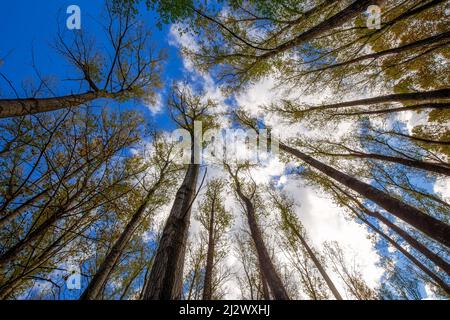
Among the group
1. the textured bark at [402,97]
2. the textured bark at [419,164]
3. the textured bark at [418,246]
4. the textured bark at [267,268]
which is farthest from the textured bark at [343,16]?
the textured bark at [418,246]

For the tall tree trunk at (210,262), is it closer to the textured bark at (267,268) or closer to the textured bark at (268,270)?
the textured bark at (267,268)

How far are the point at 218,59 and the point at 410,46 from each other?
5289 millimetres

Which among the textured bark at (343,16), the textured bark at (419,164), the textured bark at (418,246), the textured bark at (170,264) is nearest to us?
the textured bark at (170,264)

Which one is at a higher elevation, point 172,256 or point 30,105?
point 30,105

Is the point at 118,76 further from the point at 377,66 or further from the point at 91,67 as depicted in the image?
the point at 377,66

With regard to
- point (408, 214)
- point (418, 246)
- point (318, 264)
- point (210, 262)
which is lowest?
point (408, 214)

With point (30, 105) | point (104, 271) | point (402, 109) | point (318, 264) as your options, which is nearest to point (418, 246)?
point (318, 264)

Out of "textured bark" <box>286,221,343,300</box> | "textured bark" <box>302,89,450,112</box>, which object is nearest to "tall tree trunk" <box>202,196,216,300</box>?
"textured bark" <box>286,221,343,300</box>

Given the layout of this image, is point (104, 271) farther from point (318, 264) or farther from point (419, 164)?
point (318, 264)

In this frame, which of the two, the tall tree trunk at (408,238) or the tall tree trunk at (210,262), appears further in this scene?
the tall tree trunk at (210,262)

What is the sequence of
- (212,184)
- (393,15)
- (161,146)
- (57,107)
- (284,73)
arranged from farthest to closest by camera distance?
(212,184) < (161,146) < (284,73) < (393,15) < (57,107)

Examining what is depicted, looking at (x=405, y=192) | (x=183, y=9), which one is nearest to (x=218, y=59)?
(x=183, y=9)

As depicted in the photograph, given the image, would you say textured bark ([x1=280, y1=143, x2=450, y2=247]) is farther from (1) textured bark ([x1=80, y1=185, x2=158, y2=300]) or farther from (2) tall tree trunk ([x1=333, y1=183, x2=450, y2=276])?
(1) textured bark ([x1=80, y1=185, x2=158, y2=300])

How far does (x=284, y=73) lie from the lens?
6.76 m
